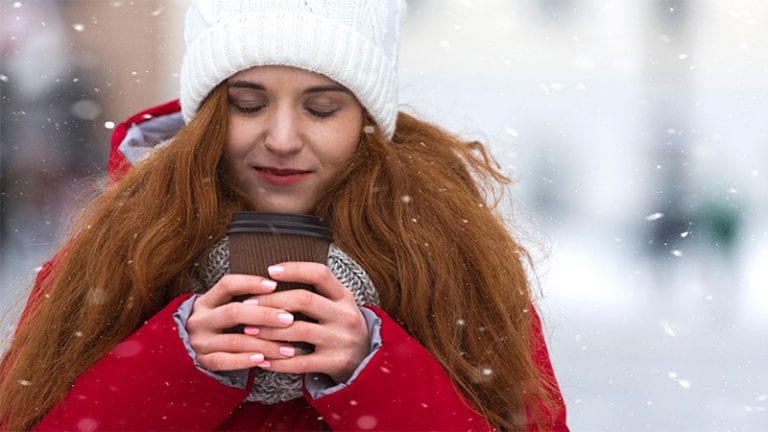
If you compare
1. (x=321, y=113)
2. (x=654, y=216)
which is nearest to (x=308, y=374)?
(x=321, y=113)

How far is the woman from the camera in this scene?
1605 millimetres

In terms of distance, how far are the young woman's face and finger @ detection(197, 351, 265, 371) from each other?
1.32ft

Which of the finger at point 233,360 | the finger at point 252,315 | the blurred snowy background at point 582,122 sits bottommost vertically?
the blurred snowy background at point 582,122

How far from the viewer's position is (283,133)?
1793 millimetres

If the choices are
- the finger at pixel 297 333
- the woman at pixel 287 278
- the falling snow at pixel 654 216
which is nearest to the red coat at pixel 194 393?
the woman at pixel 287 278

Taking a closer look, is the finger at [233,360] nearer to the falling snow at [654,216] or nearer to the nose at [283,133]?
the nose at [283,133]

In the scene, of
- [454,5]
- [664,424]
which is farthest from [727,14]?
[664,424]

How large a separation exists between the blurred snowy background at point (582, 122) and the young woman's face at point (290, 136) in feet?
13.2

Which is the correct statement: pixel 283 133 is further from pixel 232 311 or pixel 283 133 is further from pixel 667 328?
pixel 667 328

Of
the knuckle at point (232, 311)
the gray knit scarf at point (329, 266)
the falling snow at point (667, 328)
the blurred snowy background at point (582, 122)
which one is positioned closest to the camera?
the knuckle at point (232, 311)

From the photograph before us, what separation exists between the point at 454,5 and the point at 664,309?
4.17 metres

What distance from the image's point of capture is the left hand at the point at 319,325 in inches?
60.3

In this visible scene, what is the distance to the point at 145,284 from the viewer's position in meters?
1.77

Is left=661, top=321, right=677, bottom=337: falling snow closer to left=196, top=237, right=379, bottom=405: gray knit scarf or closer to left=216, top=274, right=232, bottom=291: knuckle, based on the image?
left=196, top=237, right=379, bottom=405: gray knit scarf
